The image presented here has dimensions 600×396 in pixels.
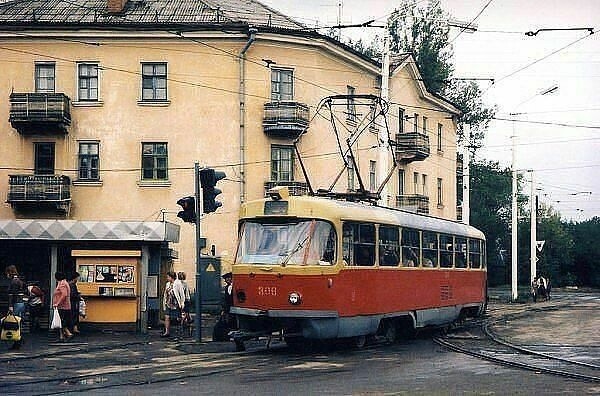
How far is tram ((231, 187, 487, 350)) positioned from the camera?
59.5ft

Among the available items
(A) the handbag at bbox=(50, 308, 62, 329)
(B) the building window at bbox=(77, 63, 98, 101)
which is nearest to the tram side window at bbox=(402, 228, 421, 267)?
(A) the handbag at bbox=(50, 308, 62, 329)

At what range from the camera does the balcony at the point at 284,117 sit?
134 feet

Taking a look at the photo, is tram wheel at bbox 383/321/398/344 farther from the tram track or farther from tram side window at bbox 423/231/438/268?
tram side window at bbox 423/231/438/268

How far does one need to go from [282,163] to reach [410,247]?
20.4m

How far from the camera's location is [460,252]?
86.8 feet

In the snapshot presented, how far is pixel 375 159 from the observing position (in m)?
48.4

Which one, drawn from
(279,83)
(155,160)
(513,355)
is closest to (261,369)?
(513,355)

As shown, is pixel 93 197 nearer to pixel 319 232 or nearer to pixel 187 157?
pixel 187 157

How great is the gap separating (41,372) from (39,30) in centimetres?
2733

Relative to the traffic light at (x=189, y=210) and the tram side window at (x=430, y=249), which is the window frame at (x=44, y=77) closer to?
the traffic light at (x=189, y=210)

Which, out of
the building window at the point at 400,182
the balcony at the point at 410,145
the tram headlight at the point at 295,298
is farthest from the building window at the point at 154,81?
the tram headlight at the point at 295,298

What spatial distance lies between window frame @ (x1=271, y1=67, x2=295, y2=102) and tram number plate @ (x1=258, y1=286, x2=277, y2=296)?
2423cm

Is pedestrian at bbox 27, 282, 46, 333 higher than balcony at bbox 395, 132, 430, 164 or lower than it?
lower

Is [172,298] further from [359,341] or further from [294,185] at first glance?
[294,185]
